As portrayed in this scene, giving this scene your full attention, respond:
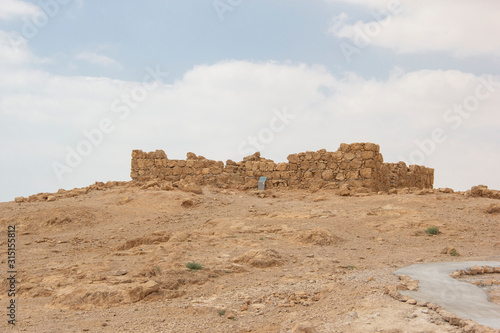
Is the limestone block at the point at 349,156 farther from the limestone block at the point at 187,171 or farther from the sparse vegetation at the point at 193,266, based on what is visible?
the sparse vegetation at the point at 193,266

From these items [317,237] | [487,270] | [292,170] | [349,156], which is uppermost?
[349,156]

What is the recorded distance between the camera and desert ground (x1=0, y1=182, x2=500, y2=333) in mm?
5344

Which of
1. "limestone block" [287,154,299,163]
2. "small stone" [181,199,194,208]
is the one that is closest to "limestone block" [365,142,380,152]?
"limestone block" [287,154,299,163]

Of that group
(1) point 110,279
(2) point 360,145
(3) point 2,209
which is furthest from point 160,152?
(1) point 110,279

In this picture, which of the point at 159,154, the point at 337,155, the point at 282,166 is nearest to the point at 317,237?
the point at 337,155

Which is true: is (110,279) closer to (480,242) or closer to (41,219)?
(41,219)

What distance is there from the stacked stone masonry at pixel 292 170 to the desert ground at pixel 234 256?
97 cm

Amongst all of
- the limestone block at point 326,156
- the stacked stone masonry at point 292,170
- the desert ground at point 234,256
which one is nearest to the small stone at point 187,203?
the desert ground at point 234,256

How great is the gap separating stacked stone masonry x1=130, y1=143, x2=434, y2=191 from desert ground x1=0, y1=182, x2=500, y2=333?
38.2 inches

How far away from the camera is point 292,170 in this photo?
1584 centimetres

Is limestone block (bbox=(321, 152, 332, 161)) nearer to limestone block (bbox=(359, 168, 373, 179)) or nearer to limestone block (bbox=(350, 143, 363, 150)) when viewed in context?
limestone block (bbox=(350, 143, 363, 150))

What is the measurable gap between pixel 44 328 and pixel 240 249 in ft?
12.4

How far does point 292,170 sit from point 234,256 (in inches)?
319

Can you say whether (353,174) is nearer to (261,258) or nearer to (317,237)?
(317,237)
